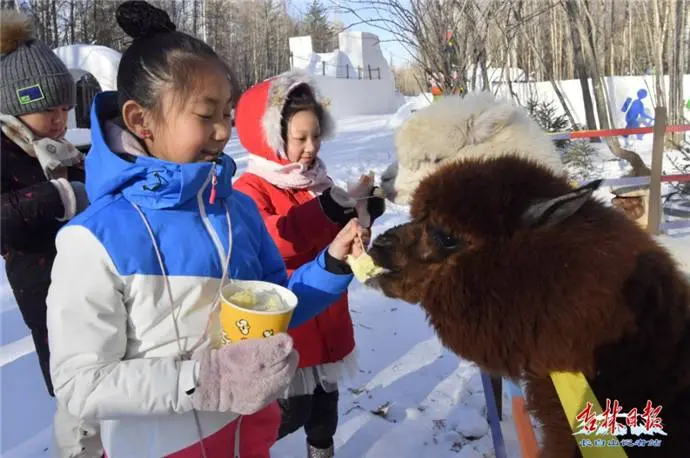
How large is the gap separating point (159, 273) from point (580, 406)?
3.28 feet

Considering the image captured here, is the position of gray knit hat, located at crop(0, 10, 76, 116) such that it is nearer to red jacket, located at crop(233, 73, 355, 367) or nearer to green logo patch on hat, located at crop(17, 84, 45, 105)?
green logo patch on hat, located at crop(17, 84, 45, 105)

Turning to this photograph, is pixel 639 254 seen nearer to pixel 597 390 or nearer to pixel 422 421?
pixel 597 390

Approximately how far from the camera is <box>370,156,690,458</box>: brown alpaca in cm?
114

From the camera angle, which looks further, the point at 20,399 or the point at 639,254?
the point at 20,399

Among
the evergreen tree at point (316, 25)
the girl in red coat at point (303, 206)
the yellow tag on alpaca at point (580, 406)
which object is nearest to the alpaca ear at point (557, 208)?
the yellow tag on alpaca at point (580, 406)

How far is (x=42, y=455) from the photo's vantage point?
8.53 feet

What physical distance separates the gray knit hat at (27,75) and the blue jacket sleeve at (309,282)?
1.22 m

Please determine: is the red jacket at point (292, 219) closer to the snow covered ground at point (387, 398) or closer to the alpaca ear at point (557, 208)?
the snow covered ground at point (387, 398)

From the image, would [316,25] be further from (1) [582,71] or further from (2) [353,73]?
(1) [582,71]

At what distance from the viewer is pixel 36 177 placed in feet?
6.89

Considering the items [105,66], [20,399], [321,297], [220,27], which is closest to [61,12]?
[105,66]

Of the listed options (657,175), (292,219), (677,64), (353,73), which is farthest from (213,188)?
(353,73)

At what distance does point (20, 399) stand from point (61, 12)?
21532 mm

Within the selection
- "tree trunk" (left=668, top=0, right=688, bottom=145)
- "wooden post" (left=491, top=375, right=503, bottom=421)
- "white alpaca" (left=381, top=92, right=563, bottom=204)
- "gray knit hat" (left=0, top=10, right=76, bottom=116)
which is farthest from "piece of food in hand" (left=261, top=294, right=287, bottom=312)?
"tree trunk" (left=668, top=0, right=688, bottom=145)
